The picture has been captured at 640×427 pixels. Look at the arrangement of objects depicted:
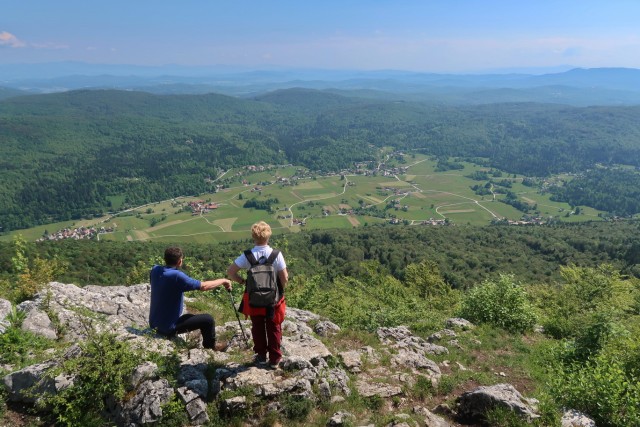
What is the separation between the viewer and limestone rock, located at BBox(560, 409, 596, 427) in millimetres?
7924

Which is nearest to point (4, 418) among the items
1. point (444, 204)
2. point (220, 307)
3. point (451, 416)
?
point (220, 307)

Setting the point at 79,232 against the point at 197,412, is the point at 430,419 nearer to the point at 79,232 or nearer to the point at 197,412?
the point at 197,412

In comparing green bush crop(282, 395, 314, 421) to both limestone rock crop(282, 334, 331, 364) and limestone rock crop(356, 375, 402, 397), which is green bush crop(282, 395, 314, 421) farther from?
limestone rock crop(356, 375, 402, 397)

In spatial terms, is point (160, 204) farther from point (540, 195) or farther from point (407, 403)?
point (540, 195)

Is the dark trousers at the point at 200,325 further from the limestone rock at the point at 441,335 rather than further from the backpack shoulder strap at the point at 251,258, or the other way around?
the limestone rock at the point at 441,335

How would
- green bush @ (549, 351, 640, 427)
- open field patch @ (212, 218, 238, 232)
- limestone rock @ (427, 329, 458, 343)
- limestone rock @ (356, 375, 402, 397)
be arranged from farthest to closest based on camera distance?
open field patch @ (212, 218, 238, 232), limestone rock @ (427, 329, 458, 343), limestone rock @ (356, 375, 402, 397), green bush @ (549, 351, 640, 427)

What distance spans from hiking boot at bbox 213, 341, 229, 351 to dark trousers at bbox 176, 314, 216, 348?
0.99 feet

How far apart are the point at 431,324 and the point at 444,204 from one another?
5757 inches

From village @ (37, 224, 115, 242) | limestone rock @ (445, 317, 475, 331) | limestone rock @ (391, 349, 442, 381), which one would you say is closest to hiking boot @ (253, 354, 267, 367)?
limestone rock @ (391, 349, 442, 381)

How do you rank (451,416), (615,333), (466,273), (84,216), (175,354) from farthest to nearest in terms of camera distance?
(84,216) < (466,273) < (615,333) < (451,416) < (175,354)

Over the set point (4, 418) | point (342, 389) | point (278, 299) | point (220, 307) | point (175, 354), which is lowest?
point (220, 307)

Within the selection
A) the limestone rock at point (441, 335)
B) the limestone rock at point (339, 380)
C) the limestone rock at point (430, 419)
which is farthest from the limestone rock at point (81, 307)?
the limestone rock at point (441, 335)

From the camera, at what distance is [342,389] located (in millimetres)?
8789

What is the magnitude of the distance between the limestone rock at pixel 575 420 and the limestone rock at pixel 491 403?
586 millimetres
